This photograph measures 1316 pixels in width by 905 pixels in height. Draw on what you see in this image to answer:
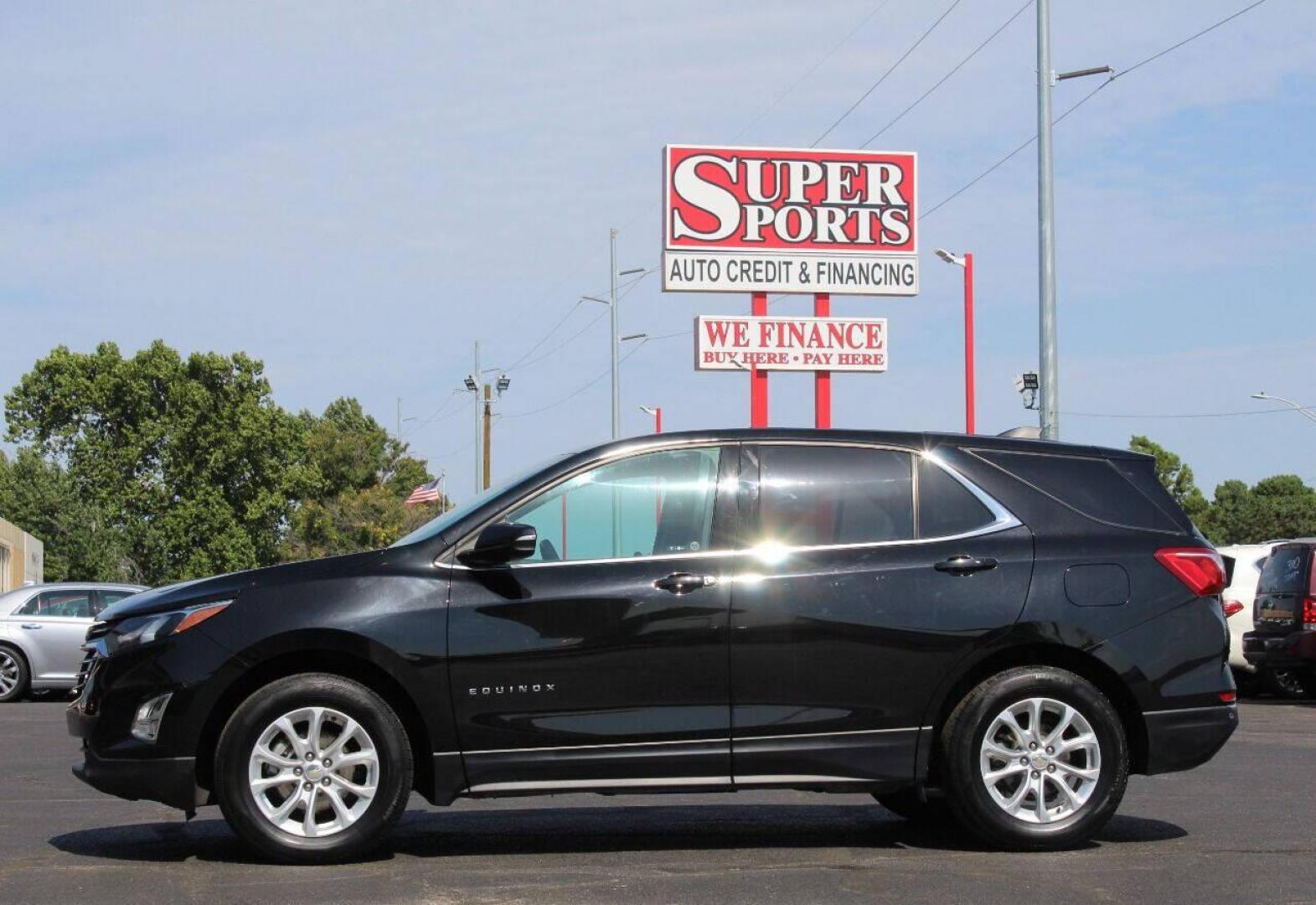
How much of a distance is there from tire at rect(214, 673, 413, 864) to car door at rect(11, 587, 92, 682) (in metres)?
13.6

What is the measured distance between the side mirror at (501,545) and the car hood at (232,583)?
0.38 metres

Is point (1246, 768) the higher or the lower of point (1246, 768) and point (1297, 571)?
the lower

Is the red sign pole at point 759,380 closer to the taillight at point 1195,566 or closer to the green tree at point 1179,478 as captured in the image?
the taillight at point 1195,566

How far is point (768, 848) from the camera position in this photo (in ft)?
24.1

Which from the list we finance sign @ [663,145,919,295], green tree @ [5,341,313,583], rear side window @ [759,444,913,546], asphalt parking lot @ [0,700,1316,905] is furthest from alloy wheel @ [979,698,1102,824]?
green tree @ [5,341,313,583]

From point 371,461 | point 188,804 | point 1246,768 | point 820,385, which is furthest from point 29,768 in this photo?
point 371,461

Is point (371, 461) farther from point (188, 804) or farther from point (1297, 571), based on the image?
point (188, 804)

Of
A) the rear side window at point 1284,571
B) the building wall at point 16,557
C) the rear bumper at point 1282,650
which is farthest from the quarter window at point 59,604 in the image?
the building wall at point 16,557

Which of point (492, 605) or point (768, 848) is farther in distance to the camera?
point (768, 848)

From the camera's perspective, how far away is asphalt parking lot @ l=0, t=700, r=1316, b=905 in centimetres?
631

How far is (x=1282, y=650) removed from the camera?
17.4 metres

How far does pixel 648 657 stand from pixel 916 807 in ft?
6.48

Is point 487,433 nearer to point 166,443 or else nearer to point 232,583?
point 166,443

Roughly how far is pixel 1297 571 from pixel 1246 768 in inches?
275
